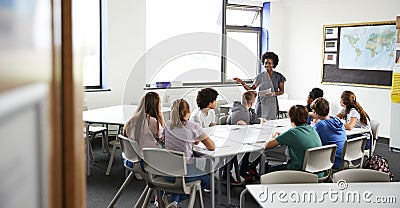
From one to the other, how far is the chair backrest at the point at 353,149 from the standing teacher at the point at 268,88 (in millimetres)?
1646

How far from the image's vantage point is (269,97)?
5.37 metres

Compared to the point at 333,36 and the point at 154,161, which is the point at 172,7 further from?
the point at 154,161

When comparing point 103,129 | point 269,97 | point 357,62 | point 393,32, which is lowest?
point 103,129

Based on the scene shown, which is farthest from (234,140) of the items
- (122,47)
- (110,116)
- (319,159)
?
(122,47)

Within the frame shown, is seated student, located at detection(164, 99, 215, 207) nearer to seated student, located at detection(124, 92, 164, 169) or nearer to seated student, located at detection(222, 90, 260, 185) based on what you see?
seated student, located at detection(124, 92, 164, 169)

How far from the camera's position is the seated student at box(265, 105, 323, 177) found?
324 cm

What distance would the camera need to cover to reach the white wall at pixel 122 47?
6.26 metres

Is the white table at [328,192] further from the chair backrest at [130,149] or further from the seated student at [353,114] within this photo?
the seated student at [353,114]

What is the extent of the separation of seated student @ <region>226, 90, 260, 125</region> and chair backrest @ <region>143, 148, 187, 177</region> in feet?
5.00

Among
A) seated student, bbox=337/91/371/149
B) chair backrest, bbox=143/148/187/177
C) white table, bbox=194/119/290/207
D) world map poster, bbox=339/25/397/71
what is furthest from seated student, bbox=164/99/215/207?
world map poster, bbox=339/25/397/71

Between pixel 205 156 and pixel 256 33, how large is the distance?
5.52 meters

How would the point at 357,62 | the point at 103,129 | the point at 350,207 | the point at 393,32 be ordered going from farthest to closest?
1. the point at 357,62
2. the point at 393,32
3. the point at 103,129
4. the point at 350,207

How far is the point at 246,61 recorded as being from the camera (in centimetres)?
806

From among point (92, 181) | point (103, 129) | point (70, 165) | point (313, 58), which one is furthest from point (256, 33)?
point (70, 165)
